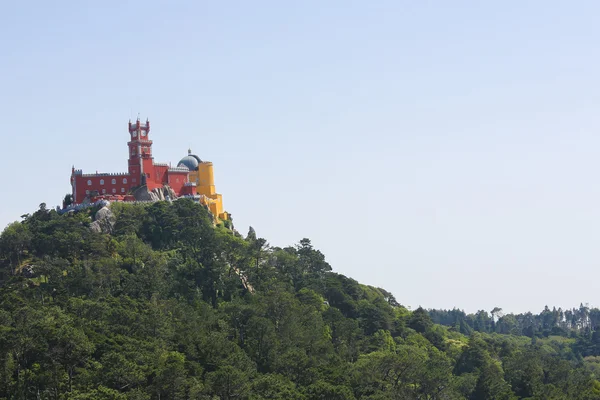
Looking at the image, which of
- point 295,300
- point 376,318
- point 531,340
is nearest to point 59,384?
point 295,300

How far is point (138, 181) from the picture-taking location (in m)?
97.1

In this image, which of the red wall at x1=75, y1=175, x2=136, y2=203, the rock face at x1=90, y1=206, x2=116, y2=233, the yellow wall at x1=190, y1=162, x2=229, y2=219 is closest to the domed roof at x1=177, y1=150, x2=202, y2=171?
the yellow wall at x1=190, y1=162, x2=229, y2=219

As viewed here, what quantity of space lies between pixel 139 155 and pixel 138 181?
2.84 meters

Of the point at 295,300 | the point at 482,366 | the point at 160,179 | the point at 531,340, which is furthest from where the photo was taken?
the point at 531,340

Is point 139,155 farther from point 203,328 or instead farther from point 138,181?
point 203,328

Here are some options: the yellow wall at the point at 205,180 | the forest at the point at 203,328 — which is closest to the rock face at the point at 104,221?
the forest at the point at 203,328

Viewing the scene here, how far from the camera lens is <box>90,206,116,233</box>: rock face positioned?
90.1m

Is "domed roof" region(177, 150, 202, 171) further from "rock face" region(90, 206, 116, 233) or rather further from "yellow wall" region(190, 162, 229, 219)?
"rock face" region(90, 206, 116, 233)

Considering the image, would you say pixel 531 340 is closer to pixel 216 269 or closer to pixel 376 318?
pixel 376 318

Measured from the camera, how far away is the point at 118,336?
62.5m

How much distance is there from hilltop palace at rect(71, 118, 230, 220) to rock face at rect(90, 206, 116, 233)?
11.3 ft

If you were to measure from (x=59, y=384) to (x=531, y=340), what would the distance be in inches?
4621

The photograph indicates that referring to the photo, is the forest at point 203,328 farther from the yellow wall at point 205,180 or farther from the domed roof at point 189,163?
the domed roof at point 189,163

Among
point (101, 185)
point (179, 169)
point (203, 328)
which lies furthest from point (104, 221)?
point (203, 328)
